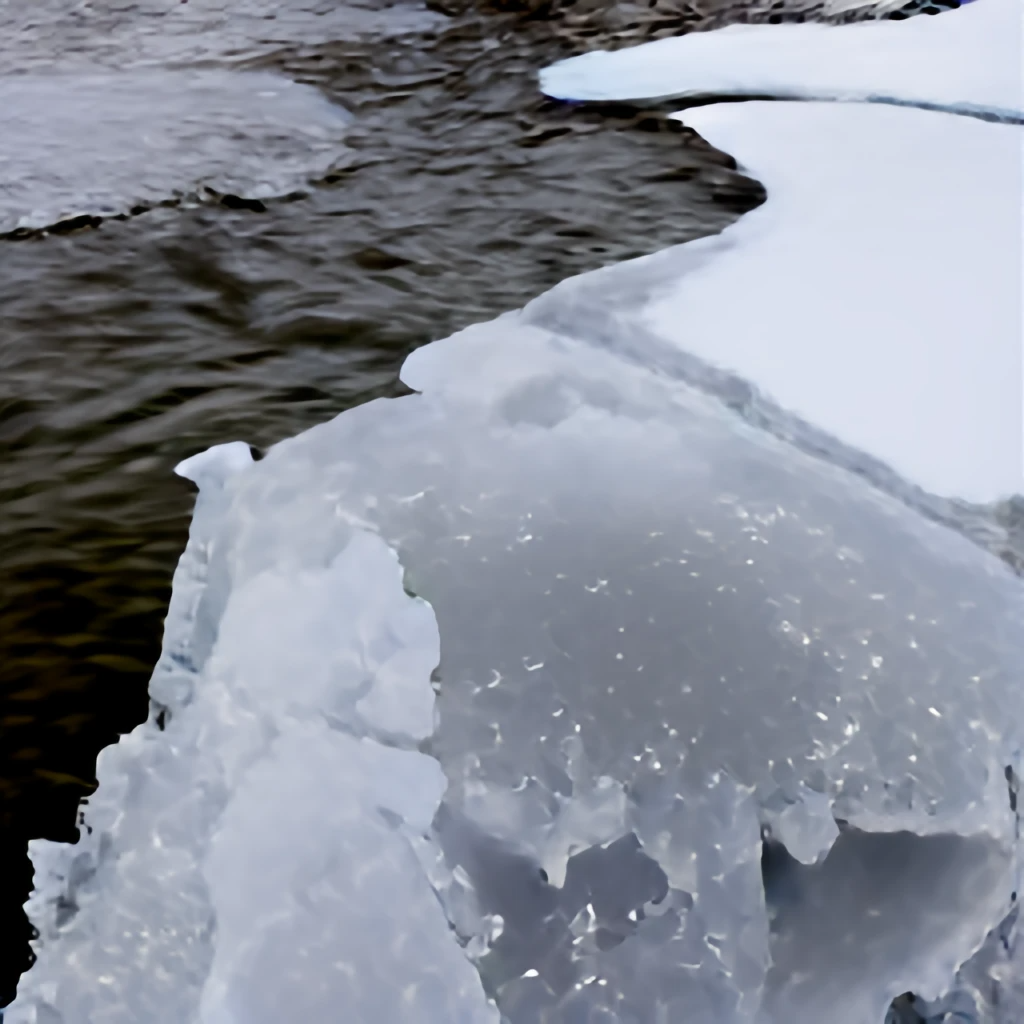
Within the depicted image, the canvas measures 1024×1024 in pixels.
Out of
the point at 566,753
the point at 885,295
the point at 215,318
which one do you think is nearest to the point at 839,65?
the point at 885,295

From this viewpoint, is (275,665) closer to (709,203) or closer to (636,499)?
(636,499)

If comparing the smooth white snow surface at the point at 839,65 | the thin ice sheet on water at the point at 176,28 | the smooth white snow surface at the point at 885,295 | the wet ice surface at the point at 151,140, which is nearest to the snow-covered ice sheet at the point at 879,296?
the smooth white snow surface at the point at 885,295

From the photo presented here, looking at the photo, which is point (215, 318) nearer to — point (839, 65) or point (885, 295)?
point (885, 295)

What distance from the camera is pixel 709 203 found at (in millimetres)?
2439

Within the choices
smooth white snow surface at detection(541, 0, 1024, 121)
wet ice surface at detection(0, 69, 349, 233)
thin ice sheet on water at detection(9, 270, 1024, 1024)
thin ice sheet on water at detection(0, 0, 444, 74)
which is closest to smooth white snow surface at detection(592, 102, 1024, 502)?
thin ice sheet on water at detection(9, 270, 1024, 1024)

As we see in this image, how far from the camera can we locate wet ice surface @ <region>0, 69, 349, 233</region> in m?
2.49

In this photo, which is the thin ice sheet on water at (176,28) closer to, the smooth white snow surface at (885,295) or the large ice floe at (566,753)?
the smooth white snow surface at (885,295)

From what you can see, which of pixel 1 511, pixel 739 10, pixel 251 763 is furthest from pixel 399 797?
pixel 739 10

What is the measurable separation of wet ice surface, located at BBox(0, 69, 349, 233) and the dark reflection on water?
120 mm

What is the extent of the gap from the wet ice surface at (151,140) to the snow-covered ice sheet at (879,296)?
3.61ft

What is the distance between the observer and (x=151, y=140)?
2770 millimetres

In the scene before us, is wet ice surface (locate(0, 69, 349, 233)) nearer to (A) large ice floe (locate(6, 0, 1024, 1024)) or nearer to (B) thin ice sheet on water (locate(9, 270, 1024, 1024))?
(A) large ice floe (locate(6, 0, 1024, 1024))

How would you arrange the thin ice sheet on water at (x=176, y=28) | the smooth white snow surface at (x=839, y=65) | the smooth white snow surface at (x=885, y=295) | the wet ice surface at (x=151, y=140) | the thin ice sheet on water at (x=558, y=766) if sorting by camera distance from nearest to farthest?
the thin ice sheet on water at (x=558, y=766), the smooth white snow surface at (x=885, y=295), the wet ice surface at (x=151, y=140), the smooth white snow surface at (x=839, y=65), the thin ice sheet on water at (x=176, y=28)

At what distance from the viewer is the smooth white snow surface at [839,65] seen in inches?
114
